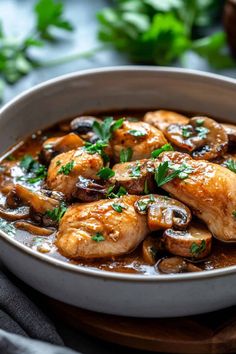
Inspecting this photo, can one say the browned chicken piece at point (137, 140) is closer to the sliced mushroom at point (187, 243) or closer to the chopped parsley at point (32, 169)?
the chopped parsley at point (32, 169)

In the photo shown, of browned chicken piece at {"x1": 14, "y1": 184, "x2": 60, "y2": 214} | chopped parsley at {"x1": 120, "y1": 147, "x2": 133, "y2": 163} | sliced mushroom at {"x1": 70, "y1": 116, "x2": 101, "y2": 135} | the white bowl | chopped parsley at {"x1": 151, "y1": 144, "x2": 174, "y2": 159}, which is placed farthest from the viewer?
sliced mushroom at {"x1": 70, "y1": 116, "x2": 101, "y2": 135}

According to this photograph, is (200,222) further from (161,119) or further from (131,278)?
(161,119)

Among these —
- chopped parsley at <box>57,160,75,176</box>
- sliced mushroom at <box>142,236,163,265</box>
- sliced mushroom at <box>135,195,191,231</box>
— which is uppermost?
chopped parsley at <box>57,160,75,176</box>

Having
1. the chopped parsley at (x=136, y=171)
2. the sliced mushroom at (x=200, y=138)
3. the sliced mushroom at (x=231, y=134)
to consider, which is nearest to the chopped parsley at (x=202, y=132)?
the sliced mushroom at (x=200, y=138)

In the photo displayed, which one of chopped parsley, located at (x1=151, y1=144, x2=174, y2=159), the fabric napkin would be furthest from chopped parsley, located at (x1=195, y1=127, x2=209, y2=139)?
the fabric napkin

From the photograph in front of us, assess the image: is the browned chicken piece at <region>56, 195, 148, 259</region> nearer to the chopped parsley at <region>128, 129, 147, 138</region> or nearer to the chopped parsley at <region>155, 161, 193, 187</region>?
the chopped parsley at <region>155, 161, 193, 187</region>
